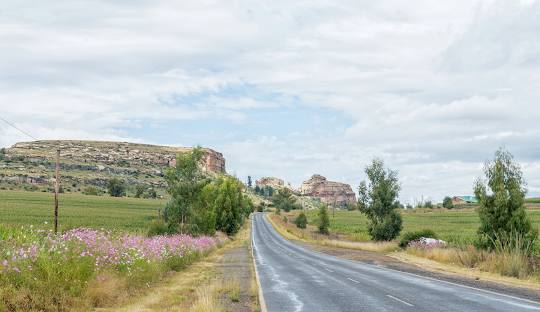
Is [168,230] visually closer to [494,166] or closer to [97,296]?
[494,166]

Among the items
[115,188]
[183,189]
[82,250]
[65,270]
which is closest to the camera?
[65,270]

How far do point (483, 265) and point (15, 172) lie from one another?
16538 cm

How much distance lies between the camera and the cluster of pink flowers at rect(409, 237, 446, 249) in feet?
133

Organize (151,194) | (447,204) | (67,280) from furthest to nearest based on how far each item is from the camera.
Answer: (151,194) → (447,204) → (67,280)

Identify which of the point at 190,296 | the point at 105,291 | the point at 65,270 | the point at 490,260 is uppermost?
the point at 65,270

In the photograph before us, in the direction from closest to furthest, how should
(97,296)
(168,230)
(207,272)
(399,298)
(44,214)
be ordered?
(97,296) < (399,298) < (207,272) < (168,230) < (44,214)

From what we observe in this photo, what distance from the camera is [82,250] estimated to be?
52.3ft

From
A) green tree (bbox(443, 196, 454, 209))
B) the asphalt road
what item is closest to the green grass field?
the asphalt road

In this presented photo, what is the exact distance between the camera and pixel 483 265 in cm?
2869

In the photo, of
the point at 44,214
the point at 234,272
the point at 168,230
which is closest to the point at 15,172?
the point at 44,214

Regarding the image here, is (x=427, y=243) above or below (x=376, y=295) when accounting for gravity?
above

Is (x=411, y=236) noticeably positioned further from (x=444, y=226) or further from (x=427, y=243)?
(x=444, y=226)

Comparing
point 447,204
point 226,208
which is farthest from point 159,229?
point 447,204

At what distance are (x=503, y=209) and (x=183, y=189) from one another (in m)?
21.8
